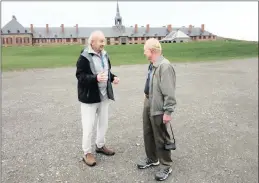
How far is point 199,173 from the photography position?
4535mm

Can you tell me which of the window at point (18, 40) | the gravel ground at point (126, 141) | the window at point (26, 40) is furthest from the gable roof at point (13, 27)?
the gravel ground at point (126, 141)

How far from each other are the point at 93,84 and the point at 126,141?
76.4 inches

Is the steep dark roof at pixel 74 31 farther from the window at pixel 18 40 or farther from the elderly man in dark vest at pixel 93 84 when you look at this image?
the elderly man in dark vest at pixel 93 84

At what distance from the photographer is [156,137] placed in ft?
14.7

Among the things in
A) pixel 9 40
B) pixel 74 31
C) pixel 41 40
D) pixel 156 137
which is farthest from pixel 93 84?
pixel 41 40

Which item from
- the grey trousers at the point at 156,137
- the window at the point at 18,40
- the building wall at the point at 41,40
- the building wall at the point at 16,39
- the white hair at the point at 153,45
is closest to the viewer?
the white hair at the point at 153,45

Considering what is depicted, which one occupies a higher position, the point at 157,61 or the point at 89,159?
the point at 157,61

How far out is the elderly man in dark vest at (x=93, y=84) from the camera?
4520 mm

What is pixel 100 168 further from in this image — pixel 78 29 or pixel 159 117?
pixel 78 29

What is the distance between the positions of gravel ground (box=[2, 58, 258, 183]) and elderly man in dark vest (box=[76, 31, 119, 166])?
0.63 m

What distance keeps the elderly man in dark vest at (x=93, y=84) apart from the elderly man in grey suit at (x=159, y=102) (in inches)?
31.1

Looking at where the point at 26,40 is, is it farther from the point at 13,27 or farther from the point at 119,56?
the point at 119,56

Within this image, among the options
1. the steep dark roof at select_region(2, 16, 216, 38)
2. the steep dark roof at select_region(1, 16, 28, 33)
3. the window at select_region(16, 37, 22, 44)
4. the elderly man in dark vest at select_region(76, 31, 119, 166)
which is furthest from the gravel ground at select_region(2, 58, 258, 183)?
the steep dark roof at select_region(1, 16, 28, 33)

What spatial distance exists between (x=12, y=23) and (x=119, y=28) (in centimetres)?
4110
